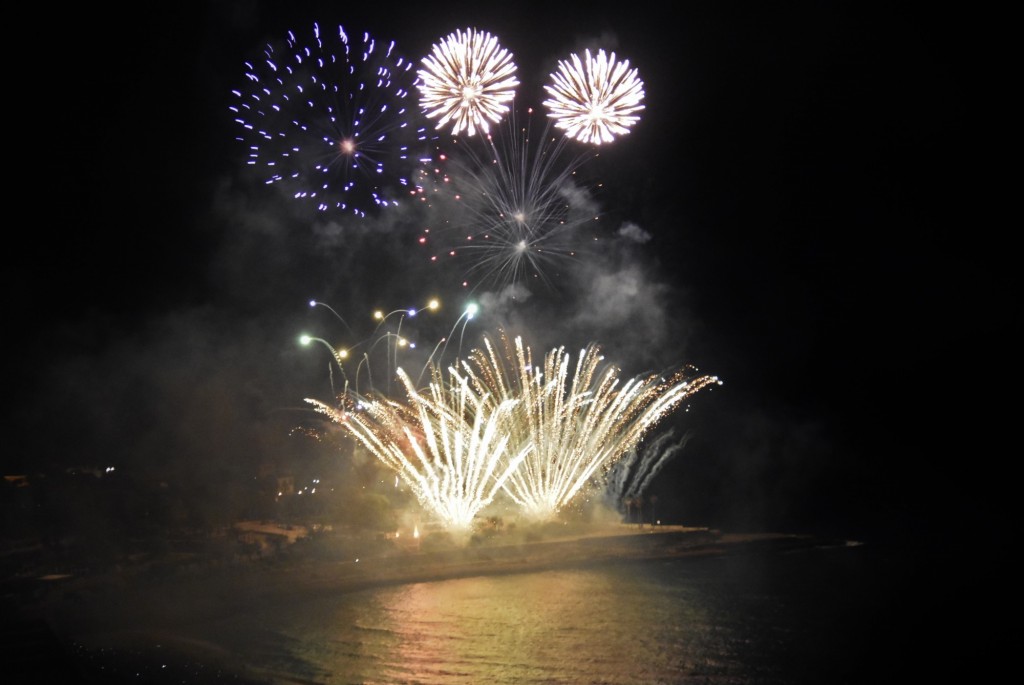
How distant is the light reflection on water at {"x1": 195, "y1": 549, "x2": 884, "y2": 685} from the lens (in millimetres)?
10578

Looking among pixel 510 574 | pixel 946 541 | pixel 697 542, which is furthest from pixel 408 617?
pixel 946 541

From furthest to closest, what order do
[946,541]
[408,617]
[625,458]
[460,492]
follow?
[625,458], [946,541], [460,492], [408,617]

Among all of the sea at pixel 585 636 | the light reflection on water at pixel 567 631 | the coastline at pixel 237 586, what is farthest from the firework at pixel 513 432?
the light reflection on water at pixel 567 631

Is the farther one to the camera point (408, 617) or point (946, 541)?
point (946, 541)

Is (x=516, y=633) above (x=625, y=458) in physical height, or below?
below

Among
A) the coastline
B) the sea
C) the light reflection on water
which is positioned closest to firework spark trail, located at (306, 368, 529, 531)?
the coastline

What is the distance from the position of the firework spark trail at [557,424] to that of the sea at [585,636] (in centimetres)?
412

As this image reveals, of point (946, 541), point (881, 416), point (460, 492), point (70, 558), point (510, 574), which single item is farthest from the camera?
point (881, 416)

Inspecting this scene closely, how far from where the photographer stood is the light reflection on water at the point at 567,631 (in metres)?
10.6

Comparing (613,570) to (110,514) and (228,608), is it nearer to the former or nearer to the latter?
(228,608)

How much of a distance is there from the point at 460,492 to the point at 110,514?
807cm

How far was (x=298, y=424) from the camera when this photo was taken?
27.7 m

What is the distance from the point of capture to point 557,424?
2172 cm

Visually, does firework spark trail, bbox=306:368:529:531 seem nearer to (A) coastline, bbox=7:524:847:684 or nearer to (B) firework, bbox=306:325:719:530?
(B) firework, bbox=306:325:719:530
